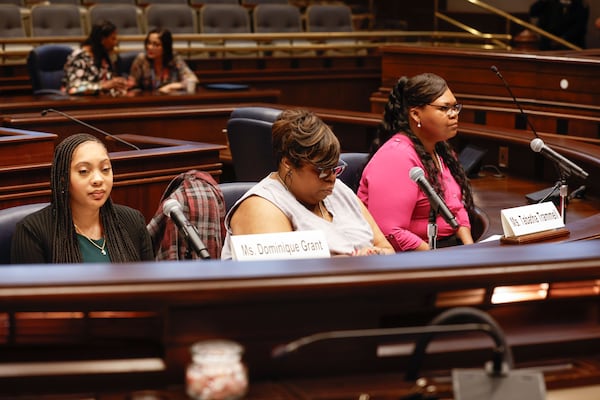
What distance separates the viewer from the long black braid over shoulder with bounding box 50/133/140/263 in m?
2.49

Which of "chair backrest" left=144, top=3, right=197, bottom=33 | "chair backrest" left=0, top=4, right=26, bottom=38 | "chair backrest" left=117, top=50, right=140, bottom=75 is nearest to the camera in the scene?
"chair backrest" left=117, top=50, right=140, bottom=75

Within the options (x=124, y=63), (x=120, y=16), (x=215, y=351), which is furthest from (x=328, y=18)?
(x=215, y=351)

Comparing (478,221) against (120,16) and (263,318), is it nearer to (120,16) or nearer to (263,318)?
(263,318)

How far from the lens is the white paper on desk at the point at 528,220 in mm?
2309

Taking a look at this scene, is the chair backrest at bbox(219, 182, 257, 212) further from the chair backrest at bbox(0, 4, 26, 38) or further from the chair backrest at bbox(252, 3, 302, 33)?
the chair backrest at bbox(252, 3, 302, 33)

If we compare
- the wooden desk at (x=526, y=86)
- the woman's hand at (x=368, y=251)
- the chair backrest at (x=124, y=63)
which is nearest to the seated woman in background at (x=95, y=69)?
the chair backrest at (x=124, y=63)

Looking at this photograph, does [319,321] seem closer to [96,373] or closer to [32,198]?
[96,373]

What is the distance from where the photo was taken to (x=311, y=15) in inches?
360

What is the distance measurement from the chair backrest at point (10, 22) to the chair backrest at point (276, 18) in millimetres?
2089

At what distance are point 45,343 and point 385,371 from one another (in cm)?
44

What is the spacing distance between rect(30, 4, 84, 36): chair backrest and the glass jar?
7178mm

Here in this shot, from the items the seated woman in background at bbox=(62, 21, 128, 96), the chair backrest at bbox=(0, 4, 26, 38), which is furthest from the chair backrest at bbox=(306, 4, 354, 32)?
the seated woman in background at bbox=(62, 21, 128, 96)

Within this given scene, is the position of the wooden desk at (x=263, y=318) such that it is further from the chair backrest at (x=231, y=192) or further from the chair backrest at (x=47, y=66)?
the chair backrest at (x=47, y=66)

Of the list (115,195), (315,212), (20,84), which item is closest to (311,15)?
(20,84)
